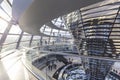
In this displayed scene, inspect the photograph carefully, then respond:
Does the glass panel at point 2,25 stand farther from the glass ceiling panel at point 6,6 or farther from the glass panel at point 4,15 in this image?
the glass ceiling panel at point 6,6

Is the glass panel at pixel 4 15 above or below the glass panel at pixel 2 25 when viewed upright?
above

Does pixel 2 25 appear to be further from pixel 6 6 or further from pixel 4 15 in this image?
pixel 6 6

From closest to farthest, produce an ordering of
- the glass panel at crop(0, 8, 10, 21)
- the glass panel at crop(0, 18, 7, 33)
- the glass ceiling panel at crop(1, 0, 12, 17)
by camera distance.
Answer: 1. the glass ceiling panel at crop(1, 0, 12, 17)
2. the glass panel at crop(0, 8, 10, 21)
3. the glass panel at crop(0, 18, 7, 33)

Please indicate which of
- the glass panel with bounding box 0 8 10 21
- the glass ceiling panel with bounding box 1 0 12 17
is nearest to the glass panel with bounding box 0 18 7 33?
the glass panel with bounding box 0 8 10 21

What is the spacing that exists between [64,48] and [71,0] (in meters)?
15.9

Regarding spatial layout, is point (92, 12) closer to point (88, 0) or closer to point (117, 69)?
point (88, 0)

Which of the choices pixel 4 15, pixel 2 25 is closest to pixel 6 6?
pixel 4 15

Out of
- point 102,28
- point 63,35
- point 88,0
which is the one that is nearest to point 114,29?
point 102,28

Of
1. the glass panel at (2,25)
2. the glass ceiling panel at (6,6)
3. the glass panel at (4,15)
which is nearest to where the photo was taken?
the glass ceiling panel at (6,6)

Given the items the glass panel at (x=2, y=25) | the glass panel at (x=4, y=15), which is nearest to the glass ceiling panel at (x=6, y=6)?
the glass panel at (x=4, y=15)

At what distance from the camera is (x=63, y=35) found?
1246 inches

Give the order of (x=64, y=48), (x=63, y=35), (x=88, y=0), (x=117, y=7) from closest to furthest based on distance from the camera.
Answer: (x=88, y=0), (x=117, y=7), (x=64, y=48), (x=63, y=35)

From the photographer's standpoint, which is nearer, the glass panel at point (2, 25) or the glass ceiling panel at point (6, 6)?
the glass ceiling panel at point (6, 6)

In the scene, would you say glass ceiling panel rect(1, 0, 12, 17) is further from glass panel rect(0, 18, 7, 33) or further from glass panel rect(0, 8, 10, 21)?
glass panel rect(0, 18, 7, 33)
